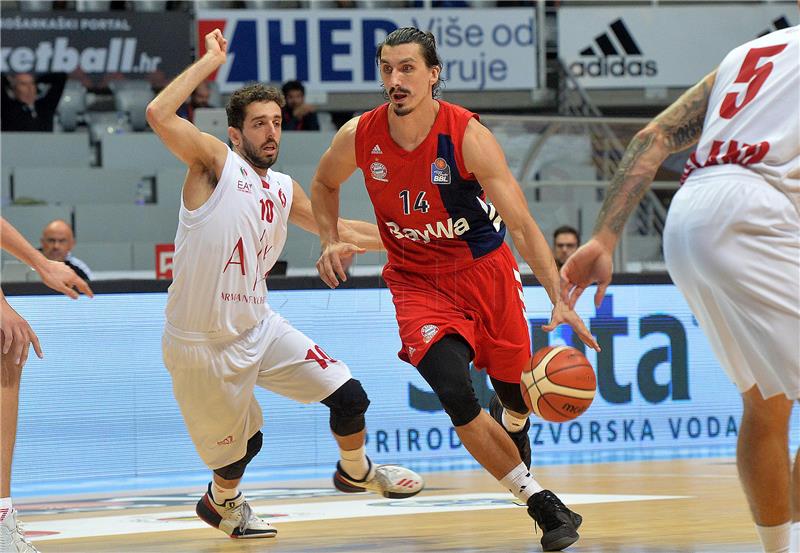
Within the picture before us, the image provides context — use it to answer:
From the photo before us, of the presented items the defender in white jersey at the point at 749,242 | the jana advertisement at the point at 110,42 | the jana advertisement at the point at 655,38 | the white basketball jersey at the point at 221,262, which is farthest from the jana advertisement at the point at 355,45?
the defender in white jersey at the point at 749,242

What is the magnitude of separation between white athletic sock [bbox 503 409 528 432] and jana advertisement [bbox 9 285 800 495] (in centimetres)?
284

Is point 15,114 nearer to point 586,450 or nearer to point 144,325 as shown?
point 144,325

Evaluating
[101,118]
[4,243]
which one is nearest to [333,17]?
[101,118]

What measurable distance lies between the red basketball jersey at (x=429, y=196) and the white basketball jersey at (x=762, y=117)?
1984mm

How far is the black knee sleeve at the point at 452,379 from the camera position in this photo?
17.9 feet

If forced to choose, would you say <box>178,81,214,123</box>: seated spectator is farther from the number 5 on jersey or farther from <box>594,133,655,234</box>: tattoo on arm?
the number 5 on jersey

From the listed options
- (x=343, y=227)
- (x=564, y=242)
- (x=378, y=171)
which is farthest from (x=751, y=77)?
(x=564, y=242)

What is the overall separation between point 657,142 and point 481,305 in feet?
6.58

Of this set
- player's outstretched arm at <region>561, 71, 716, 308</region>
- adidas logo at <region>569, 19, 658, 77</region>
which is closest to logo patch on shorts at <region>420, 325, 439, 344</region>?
player's outstretched arm at <region>561, 71, 716, 308</region>

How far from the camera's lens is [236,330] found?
5898 mm

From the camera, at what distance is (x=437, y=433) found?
374 inches

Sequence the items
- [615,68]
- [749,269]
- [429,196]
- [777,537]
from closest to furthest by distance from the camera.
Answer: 1. [749,269]
2. [777,537]
3. [429,196]
4. [615,68]

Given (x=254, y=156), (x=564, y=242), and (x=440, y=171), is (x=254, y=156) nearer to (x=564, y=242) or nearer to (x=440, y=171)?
(x=440, y=171)

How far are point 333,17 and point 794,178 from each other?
11382mm
